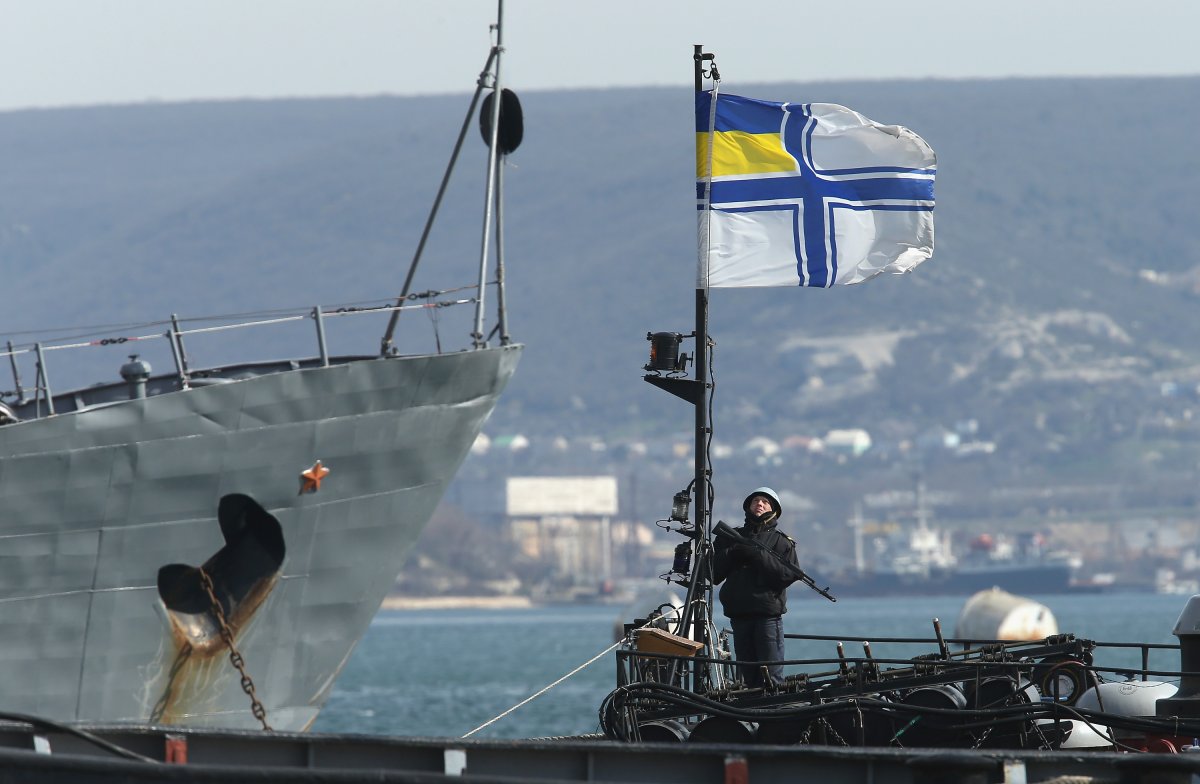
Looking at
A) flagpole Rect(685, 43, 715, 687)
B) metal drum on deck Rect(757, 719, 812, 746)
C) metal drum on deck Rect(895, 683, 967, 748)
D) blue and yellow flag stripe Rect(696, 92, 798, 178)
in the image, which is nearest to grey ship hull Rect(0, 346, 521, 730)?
blue and yellow flag stripe Rect(696, 92, 798, 178)

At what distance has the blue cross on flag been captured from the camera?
1650 cm

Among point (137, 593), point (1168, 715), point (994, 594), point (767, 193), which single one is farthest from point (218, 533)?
point (994, 594)

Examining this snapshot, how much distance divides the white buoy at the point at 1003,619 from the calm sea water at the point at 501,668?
9.53 feet

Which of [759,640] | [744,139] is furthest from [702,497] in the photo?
[744,139]

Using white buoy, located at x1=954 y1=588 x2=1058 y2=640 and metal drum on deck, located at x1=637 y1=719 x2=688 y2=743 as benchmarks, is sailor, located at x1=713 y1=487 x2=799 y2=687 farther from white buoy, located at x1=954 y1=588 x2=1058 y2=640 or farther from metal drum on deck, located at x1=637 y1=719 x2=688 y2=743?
white buoy, located at x1=954 y1=588 x2=1058 y2=640

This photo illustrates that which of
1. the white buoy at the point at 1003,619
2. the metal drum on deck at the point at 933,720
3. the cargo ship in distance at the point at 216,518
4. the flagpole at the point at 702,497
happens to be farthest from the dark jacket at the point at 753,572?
the white buoy at the point at 1003,619

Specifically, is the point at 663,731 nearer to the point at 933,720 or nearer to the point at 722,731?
the point at 722,731

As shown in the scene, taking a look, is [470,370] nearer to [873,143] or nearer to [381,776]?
[873,143]

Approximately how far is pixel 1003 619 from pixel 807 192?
148 feet

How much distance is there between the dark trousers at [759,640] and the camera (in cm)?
1438

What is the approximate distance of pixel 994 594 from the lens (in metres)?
61.7

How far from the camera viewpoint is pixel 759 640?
14.4 metres

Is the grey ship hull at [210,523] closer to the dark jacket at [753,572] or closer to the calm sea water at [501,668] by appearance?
the calm sea water at [501,668]

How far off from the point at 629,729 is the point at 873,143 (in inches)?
232
